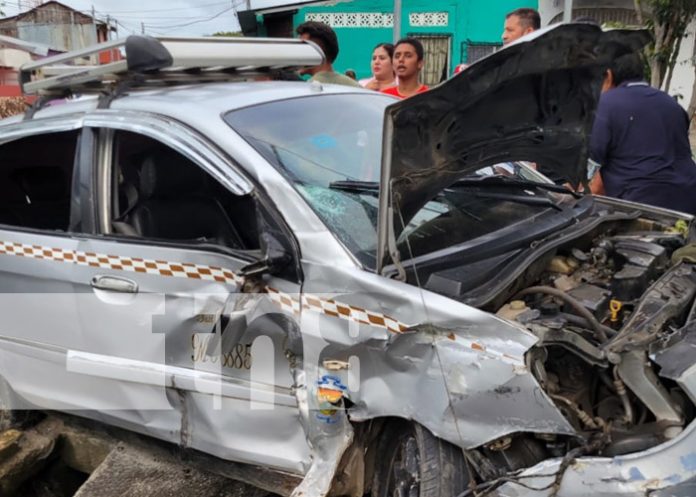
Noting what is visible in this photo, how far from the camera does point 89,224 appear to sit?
277cm

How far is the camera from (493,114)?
2.27m

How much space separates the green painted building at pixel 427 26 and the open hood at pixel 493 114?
11.6m

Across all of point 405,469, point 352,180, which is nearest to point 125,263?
point 352,180

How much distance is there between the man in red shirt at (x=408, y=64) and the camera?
4.85 m

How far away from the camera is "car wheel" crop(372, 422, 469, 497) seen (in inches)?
79.0

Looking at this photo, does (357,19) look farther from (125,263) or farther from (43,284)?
(125,263)

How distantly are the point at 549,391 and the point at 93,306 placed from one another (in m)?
1.77

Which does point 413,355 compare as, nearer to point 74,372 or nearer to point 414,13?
point 74,372

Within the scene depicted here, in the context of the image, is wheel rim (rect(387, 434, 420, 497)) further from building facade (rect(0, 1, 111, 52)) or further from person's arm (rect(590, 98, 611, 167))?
building facade (rect(0, 1, 111, 52))

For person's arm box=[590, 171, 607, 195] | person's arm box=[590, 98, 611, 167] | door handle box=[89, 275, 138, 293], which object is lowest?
person's arm box=[590, 171, 607, 195]

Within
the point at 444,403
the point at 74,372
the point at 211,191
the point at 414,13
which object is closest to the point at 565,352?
the point at 444,403

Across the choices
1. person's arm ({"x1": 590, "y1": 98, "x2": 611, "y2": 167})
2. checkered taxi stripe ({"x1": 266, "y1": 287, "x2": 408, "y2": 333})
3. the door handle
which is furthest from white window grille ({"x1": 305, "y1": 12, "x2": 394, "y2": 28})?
checkered taxi stripe ({"x1": 266, "y1": 287, "x2": 408, "y2": 333})

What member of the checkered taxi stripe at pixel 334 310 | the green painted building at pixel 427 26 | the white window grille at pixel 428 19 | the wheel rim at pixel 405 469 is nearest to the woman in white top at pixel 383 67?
the checkered taxi stripe at pixel 334 310

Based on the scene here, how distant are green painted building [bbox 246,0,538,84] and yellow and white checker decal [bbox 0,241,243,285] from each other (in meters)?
12.0
